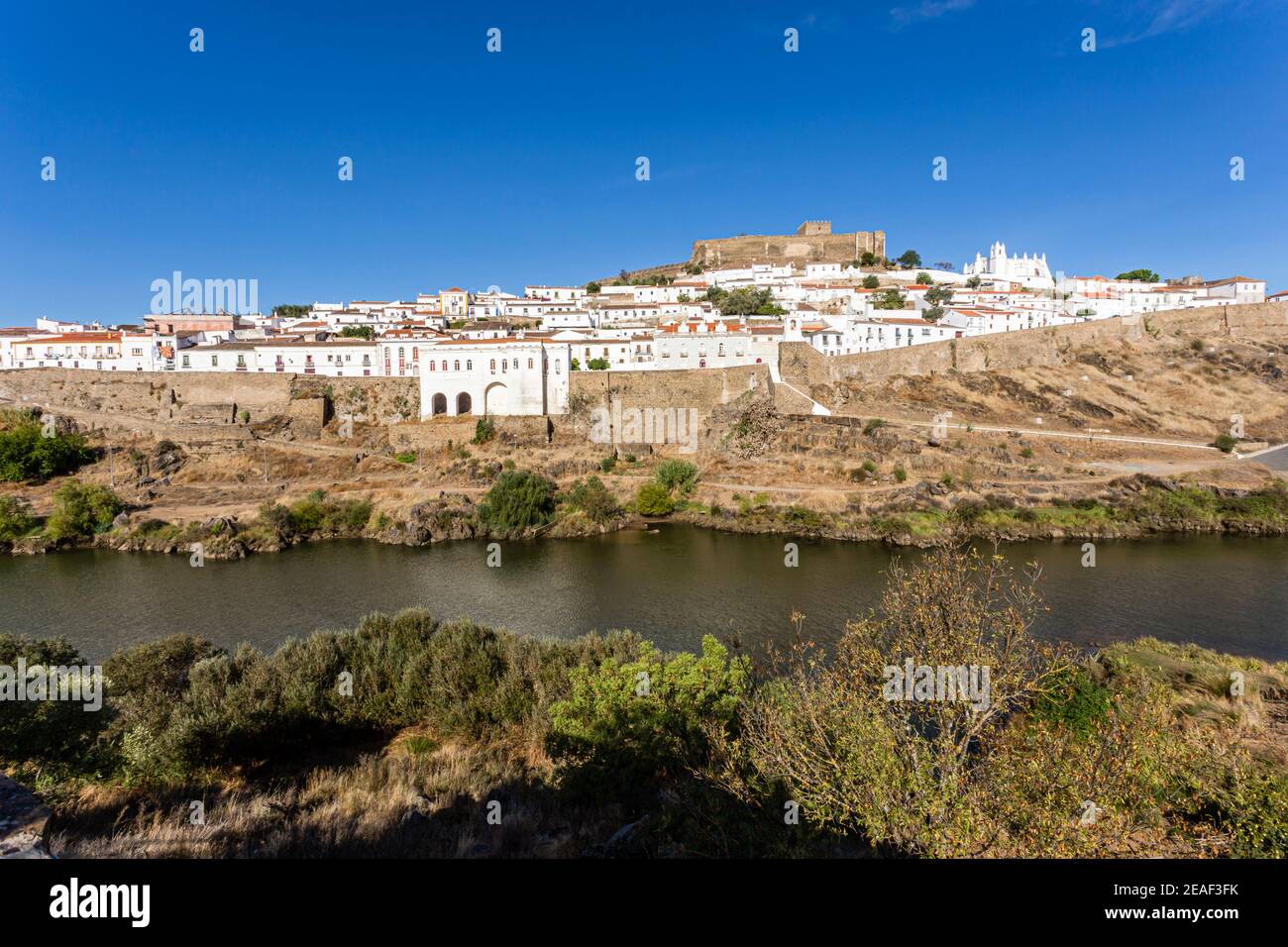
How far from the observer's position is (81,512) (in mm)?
26953

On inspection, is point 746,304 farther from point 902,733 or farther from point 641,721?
point 902,733

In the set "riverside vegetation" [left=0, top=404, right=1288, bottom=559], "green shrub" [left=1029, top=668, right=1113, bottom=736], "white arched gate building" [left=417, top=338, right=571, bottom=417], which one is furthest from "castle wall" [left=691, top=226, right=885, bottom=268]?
"green shrub" [left=1029, top=668, right=1113, bottom=736]

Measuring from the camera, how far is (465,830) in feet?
19.8

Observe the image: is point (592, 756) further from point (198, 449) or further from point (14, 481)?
point (14, 481)

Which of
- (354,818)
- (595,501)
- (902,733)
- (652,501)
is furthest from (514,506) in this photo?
(902,733)

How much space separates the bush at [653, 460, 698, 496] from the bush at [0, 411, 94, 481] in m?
30.7

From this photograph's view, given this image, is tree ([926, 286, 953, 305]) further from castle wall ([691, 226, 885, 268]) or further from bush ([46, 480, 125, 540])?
bush ([46, 480, 125, 540])

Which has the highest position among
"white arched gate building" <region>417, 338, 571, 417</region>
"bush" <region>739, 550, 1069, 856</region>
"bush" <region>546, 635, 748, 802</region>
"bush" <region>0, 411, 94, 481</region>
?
"white arched gate building" <region>417, 338, 571, 417</region>

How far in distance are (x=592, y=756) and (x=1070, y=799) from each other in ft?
16.4

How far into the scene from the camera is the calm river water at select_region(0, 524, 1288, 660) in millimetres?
16703

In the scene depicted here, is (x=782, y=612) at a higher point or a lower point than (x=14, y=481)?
lower
